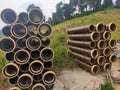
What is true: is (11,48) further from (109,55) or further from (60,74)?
(109,55)

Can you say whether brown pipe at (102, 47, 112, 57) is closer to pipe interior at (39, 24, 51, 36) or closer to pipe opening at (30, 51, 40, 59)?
pipe interior at (39, 24, 51, 36)

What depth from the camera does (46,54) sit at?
906 centimetres

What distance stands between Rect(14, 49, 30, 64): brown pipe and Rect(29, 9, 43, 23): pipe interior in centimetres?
141

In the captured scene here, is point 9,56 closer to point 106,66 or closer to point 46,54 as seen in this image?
point 46,54

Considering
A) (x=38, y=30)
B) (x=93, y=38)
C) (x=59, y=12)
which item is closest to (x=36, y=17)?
(x=38, y=30)

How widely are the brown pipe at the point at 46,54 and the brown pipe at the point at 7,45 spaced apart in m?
1.21

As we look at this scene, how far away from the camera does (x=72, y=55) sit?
14062mm

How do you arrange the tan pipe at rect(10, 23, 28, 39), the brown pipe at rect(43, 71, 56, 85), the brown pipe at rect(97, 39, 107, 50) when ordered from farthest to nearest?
1. the brown pipe at rect(97, 39, 107, 50)
2. the brown pipe at rect(43, 71, 56, 85)
3. the tan pipe at rect(10, 23, 28, 39)

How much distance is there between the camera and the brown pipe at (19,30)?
858cm

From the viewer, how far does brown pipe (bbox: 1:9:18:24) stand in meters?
8.55

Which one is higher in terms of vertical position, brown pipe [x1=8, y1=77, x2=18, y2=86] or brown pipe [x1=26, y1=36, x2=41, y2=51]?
brown pipe [x1=26, y1=36, x2=41, y2=51]

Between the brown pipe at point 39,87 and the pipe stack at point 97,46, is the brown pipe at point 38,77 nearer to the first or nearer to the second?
the brown pipe at point 39,87

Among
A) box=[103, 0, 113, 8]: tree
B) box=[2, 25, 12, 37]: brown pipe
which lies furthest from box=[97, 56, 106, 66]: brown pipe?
box=[103, 0, 113, 8]: tree

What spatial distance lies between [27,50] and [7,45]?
0.88 metres
